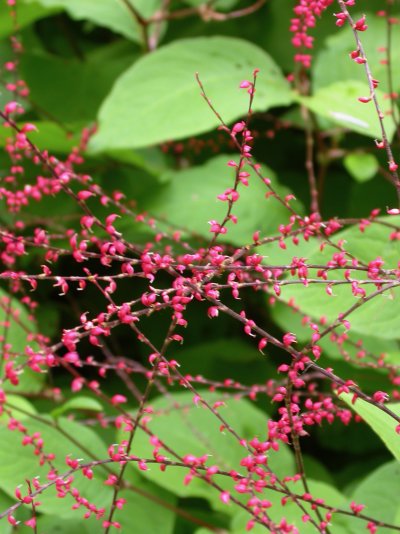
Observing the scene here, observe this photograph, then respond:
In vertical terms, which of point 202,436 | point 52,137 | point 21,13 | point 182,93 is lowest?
point 202,436

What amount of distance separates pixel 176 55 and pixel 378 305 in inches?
31.0

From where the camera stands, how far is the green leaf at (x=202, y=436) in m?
1.26

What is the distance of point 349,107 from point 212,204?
312 mm

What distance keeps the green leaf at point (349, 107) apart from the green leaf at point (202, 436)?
1.70 ft

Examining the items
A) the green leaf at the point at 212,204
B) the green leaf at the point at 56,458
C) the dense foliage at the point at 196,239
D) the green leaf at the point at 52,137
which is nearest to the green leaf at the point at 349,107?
the dense foliage at the point at 196,239

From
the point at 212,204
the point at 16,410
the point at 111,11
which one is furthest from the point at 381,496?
the point at 111,11

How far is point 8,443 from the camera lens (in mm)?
1143

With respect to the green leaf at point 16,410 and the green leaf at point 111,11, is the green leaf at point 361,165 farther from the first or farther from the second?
the green leaf at point 16,410

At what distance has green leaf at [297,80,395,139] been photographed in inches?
54.1

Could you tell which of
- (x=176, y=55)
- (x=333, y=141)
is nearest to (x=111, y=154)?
(x=176, y=55)

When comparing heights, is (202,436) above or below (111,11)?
below

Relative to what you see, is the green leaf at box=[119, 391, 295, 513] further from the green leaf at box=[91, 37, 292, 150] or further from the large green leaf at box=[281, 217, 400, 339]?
the green leaf at box=[91, 37, 292, 150]

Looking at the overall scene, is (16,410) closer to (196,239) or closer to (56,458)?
(56,458)

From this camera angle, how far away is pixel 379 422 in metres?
0.78
